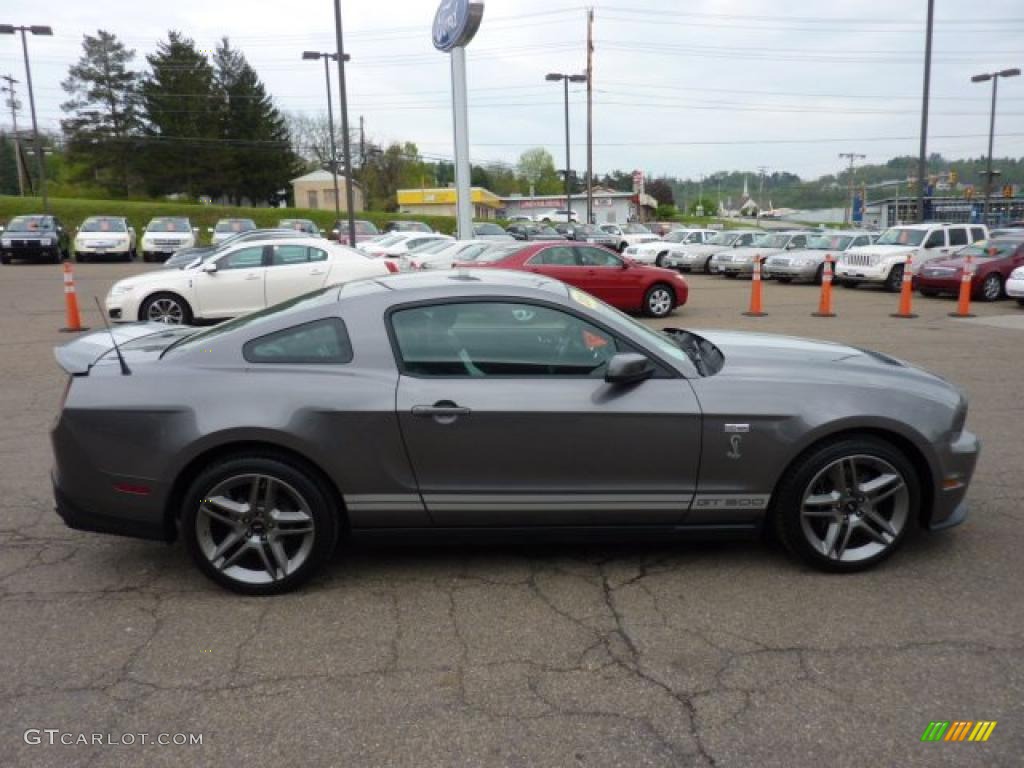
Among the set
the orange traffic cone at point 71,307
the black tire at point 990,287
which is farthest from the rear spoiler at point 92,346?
the black tire at point 990,287

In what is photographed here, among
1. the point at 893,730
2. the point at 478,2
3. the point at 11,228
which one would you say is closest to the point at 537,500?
the point at 893,730

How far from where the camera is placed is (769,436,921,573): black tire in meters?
3.70

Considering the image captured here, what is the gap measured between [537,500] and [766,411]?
1126 mm

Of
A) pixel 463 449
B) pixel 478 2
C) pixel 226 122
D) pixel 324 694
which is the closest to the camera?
pixel 324 694

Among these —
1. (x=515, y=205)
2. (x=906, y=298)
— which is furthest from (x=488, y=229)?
(x=515, y=205)

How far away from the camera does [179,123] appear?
64375 millimetres

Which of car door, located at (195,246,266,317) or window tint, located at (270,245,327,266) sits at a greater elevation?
window tint, located at (270,245,327,266)

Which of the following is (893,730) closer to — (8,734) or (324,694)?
(324,694)

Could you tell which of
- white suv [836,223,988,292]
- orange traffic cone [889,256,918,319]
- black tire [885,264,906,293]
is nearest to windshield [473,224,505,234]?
white suv [836,223,988,292]

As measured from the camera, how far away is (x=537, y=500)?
3.65m

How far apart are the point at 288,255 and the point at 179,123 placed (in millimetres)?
59801

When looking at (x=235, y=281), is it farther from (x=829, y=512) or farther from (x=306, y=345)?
(x=829, y=512)

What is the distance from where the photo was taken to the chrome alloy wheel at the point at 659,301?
48.0 ft

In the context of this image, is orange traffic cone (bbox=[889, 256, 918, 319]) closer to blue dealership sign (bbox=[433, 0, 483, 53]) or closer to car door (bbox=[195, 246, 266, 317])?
car door (bbox=[195, 246, 266, 317])
